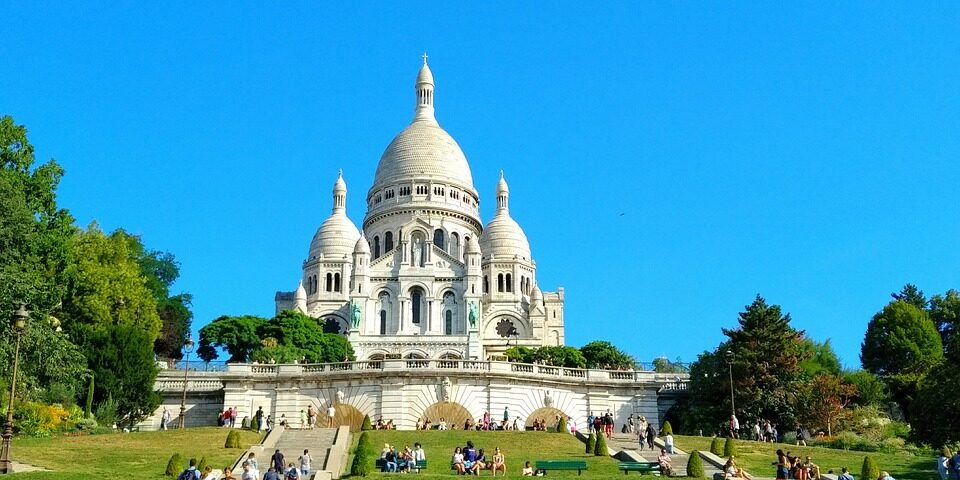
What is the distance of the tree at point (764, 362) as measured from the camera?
148 feet

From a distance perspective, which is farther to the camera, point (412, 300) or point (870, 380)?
point (412, 300)

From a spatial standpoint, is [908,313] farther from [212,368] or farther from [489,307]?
[212,368]

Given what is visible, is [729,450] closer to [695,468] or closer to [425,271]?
[695,468]

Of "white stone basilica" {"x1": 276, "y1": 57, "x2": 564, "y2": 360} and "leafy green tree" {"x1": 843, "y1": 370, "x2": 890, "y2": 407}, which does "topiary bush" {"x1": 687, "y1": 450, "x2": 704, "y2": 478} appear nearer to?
"leafy green tree" {"x1": 843, "y1": 370, "x2": 890, "y2": 407}

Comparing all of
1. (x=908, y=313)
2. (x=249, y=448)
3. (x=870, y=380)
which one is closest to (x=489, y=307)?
(x=908, y=313)

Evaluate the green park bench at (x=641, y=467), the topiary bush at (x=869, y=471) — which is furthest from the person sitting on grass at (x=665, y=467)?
the topiary bush at (x=869, y=471)

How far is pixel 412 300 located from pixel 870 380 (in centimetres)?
4230


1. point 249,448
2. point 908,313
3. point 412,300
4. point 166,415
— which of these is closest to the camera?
point 249,448

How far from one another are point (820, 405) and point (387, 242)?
2276 inches

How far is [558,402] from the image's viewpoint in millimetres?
47469

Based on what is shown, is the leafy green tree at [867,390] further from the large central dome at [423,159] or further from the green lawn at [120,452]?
the large central dome at [423,159]

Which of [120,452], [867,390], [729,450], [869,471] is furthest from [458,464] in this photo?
[867,390]

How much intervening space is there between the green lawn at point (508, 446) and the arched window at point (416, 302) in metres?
50.7

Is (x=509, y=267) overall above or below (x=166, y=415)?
above
